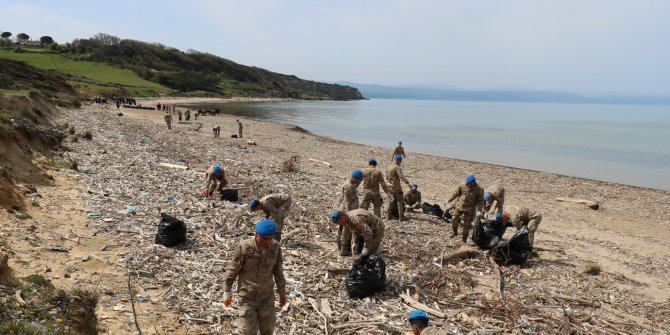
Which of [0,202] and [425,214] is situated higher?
[0,202]

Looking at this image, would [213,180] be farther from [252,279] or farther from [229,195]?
[252,279]

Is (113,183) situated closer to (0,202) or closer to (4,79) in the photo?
(0,202)

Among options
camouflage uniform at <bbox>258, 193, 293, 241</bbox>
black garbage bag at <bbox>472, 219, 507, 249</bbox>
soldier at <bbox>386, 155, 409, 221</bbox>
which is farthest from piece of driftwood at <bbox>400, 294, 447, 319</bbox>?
soldier at <bbox>386, 155, 409, 221</bbox>

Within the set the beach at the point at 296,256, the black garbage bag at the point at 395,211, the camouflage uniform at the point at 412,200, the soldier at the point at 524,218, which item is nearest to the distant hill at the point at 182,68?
the beach at the point at 296,256

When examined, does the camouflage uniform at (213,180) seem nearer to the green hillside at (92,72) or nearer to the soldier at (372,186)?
the soldier at (372,186)

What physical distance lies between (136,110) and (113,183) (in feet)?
162

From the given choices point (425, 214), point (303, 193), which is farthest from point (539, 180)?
point (303, 193)

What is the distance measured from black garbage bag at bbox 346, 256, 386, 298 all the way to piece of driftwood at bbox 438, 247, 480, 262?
96.7 inches

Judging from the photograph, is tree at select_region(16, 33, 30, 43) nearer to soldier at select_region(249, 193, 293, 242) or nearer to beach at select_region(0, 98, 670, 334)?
beach at select_region(0, 98, 670, 334)

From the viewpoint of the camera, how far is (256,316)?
5965 millimetres

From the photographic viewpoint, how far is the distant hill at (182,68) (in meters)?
130

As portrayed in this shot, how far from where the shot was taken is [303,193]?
1655 centimetres

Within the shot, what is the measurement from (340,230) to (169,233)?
4.05m

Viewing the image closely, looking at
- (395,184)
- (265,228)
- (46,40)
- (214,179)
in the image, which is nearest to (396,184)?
(395,184)
